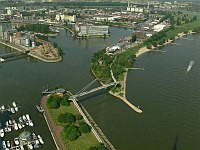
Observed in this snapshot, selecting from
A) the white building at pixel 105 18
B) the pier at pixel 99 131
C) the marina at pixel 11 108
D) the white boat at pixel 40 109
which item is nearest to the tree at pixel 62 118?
the pier at pixel 99 131

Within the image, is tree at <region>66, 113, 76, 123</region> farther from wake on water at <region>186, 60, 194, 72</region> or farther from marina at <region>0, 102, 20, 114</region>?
wake on water at <region>186, 60, 194, 72</region>

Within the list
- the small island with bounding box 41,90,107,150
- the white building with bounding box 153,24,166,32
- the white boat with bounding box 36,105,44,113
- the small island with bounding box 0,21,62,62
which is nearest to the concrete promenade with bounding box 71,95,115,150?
the small island with bounding box 41,90,107,150

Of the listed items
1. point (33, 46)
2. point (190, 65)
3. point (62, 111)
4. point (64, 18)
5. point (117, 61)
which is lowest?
point (62, 111)

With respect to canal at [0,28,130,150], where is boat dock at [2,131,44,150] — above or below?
below

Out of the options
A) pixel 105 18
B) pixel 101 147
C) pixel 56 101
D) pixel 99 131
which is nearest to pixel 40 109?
pixel 56 101

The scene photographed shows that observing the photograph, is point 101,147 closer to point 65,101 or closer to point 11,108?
point 65,101

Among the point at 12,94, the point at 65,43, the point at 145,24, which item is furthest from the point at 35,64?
the point at 145,24

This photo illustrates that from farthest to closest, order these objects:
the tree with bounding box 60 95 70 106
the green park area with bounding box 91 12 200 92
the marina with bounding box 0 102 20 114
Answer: the green park area with bounding box 91 12 200 92 < the tree with bounding box 60 95 70 106 < the marina with bounding box 0 102 20 114
